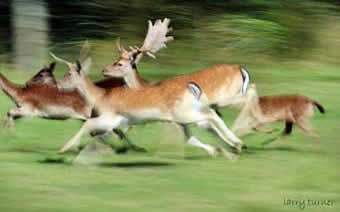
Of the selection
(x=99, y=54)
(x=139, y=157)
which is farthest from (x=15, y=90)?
(x=99, y=54)

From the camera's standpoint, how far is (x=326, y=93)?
43.5ft

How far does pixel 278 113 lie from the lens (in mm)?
10633

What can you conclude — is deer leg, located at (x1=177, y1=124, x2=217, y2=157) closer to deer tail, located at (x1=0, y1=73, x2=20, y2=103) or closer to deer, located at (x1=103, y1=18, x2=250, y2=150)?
deer, located at (x1=103, y1=18, x2=250, y2=150)

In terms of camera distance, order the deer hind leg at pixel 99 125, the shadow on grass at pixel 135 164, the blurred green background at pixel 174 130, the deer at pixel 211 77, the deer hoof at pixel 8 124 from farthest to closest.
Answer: the deer at pixel 211 77, the deer hoof at pixel 8 124, the deer hind leg at pixel 99 125, the shadow on grass at pixel 135 164, the blurred green background at pixel 174 130

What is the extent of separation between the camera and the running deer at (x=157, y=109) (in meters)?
9.55

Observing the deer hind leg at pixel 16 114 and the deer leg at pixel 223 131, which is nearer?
the deer leg at pixel 223 131

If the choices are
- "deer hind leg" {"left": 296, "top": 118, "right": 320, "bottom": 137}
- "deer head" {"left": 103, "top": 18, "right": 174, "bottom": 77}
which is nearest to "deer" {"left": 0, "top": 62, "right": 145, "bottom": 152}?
"deer head" {"left": 103, "top": 18, "right": 174, "bottom": 77}

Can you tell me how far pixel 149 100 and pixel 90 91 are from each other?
63 centimetres

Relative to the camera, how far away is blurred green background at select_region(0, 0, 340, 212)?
322 inches

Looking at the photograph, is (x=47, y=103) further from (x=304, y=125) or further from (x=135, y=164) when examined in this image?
(x=304, y=125)

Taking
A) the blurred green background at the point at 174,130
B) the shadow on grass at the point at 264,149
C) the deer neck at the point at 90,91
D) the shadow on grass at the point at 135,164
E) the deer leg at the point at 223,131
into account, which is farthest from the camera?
the shadow on grass at the point at 264,149

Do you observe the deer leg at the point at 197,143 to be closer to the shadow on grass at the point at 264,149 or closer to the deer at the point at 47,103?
the shadow on grass at the point at 264,149

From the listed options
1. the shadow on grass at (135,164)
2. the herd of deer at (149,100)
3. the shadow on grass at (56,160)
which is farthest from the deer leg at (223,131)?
the shadow on grass at (56,160)

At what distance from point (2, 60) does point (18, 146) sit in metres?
6.19
